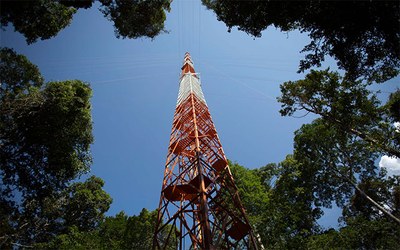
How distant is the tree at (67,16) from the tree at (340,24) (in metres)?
2.96

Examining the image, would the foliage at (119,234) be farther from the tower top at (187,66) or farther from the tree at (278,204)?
the tower top at (187,66)

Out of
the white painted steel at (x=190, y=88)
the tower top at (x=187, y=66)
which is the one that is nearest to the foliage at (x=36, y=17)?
the white painted steel at (x=190, y=88)

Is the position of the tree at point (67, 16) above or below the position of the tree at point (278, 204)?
above

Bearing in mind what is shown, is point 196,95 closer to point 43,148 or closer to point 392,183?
point 43,148

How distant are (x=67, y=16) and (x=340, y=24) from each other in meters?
8.30

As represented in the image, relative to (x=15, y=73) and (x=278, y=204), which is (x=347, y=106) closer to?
(x=278, y=204)

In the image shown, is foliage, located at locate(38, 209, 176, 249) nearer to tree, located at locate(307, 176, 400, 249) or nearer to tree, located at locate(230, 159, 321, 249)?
tree, located at locate(230, 159, 321, 249)

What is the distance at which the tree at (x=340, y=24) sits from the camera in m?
5.52

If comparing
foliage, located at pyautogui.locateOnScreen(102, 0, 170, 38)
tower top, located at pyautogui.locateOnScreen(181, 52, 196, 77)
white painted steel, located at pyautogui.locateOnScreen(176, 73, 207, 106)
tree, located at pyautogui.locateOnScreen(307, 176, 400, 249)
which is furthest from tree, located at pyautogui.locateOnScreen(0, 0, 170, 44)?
tree, located at pyautogui.locateOnScreen(307, 176, 400, 249)

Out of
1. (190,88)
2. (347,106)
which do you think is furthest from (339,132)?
(190,88)

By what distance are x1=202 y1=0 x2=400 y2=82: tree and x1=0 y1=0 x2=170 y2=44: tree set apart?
2965mm

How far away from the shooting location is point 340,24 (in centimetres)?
594

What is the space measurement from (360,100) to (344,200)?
8.29 metres

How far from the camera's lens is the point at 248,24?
7.54 m
